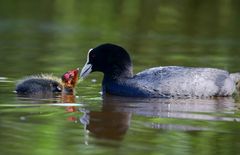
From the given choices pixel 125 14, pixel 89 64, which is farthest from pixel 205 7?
pixel 89 64

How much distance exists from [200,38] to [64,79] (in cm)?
809

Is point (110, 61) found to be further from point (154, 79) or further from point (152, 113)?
point (152, 113)

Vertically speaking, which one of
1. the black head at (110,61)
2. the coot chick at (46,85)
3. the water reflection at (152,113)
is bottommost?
the water reflection at (152,113)

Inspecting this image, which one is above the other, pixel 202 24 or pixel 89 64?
pixel 202 24

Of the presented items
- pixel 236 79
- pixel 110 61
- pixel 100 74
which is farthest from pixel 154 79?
pixel 100 74

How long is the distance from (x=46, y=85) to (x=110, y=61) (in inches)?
40.1

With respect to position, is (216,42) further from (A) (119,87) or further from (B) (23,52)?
(A) (119,87)

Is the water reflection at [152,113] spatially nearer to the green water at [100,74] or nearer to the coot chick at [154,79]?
the green water at [100,74]

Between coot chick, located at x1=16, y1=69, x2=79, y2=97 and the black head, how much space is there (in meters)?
0.25

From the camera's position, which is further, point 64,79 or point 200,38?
point 200,38

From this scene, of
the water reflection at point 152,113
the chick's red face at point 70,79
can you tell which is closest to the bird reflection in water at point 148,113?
the water reflection at point 152,113

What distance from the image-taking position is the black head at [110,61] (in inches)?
510

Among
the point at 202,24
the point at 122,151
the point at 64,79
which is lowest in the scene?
the point at 122,151

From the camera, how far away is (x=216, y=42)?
19.7m
